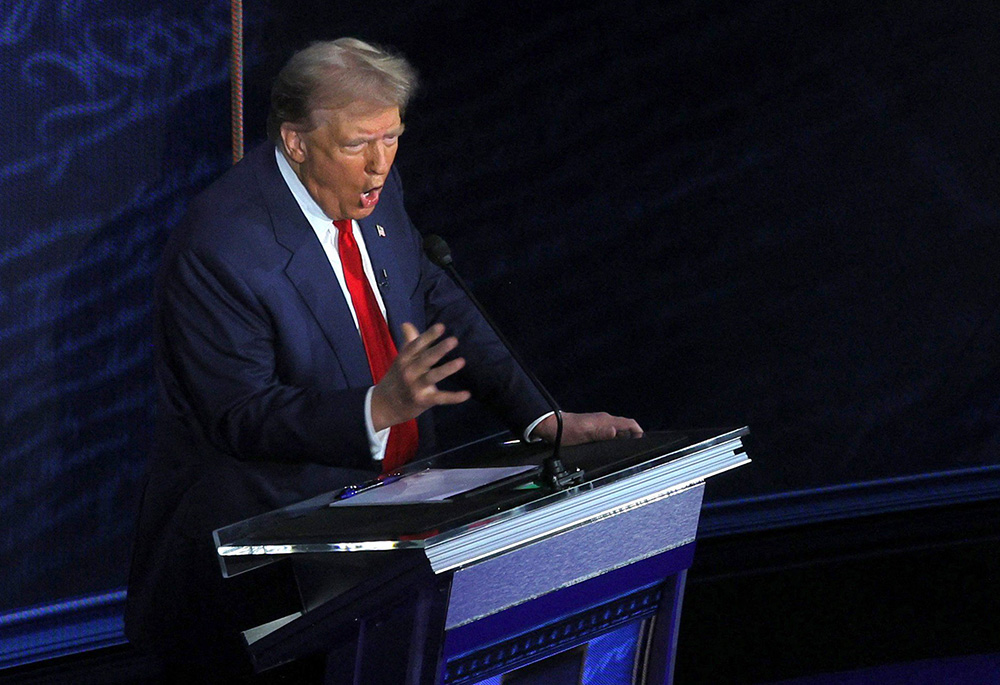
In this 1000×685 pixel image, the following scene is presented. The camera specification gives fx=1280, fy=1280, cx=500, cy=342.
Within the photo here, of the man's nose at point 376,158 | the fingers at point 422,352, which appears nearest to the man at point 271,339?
the man's nose at point 376,158

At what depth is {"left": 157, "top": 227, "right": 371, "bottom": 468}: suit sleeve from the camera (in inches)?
72.3

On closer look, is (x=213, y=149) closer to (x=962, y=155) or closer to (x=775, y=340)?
(x=775, y=340)

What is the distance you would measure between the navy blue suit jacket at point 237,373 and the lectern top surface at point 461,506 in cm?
25

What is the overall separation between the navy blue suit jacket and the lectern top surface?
252mm

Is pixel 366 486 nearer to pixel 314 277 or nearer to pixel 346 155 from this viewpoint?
pixel 314 277

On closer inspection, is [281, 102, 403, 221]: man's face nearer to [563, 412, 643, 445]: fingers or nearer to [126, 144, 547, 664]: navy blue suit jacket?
[126, 144, 547, 664]: navy blue suit jacket

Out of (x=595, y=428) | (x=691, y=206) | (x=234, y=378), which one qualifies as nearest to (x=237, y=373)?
(x=234, y=378)

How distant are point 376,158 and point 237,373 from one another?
402mm

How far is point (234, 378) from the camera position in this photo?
1.91 m

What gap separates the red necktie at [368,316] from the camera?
2.06 m

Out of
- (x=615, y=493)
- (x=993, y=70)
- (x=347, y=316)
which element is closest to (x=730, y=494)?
(x=993, y=70)

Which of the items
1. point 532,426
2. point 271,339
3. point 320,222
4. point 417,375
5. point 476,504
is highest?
point 320,222

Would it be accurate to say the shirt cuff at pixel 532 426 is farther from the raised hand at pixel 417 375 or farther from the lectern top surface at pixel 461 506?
the raised hand at pixel 417 375

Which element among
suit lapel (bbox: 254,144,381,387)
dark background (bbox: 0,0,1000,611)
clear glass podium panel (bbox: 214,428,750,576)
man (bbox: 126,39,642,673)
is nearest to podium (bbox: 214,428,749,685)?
clear glass podium panel (bbox: 214,428,750,576)
